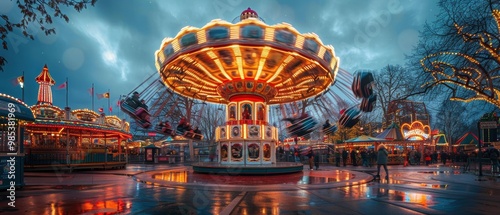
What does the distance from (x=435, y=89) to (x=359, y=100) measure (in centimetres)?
484

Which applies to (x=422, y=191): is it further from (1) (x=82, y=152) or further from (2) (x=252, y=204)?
(1) (x=82, y=152)

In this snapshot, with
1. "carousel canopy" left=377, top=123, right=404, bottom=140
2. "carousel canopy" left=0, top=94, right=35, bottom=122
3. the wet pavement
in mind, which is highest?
"carousel canopy" left=0, top=94, right=35, bottom=122

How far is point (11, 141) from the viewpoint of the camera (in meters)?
12.5

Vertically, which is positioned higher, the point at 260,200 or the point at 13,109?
the point at 13,109

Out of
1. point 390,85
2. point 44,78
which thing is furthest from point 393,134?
point 44,78

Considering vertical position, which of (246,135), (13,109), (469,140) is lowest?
(469,140)

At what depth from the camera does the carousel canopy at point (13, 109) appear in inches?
476

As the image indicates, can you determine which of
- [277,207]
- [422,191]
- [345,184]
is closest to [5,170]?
[277,207]

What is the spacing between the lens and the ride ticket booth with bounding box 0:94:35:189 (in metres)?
12.0

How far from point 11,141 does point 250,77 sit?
493 inches

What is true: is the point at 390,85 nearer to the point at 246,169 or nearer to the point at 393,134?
the point at 393,134

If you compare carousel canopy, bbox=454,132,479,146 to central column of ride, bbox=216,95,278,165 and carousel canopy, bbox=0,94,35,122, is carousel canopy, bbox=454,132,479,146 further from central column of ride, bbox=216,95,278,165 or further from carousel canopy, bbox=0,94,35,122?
carousel canopy, bbox=0,94,35,122

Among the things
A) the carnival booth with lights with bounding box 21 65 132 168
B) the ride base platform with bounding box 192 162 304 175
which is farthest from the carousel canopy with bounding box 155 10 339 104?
the carnival booth with lights with bounding box 21 65 132 168

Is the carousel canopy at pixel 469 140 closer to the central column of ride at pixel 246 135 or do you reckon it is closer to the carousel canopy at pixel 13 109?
the central column of ride at pixel 246 135
